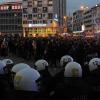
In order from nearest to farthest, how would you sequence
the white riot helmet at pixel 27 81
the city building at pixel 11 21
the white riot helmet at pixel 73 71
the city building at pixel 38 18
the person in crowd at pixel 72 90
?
the white riot helmet at pixel 27 81, the person in crowd at pixel 72 90, the white riot helmet at pixel 73 71, the city building at pixel 38 18, the city building at pixel 11 21

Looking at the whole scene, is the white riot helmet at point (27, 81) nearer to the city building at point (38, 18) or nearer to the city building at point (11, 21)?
the city building at point (38, 18)

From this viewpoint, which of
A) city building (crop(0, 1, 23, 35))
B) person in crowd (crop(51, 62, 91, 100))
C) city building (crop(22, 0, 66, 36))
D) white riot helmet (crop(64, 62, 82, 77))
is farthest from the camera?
city building (crop(0, 1, 23, 35))

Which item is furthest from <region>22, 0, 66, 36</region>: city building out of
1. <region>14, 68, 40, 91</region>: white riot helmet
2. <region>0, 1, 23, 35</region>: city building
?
<region>14, 68, 40, 91</region>: white riot helmet

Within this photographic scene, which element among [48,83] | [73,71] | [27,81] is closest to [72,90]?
[27,81]

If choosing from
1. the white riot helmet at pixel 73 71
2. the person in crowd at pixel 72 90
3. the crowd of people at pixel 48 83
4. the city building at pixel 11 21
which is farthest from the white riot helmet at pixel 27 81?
the city building at pixel 11 21

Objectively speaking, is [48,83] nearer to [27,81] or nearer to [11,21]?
[27,81]

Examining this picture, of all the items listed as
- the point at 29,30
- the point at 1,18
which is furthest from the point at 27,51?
the point at 1,18

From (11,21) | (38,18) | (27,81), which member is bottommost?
(27,81)

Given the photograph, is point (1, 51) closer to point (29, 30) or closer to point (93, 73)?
point (93, 73)

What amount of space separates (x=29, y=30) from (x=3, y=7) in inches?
1420

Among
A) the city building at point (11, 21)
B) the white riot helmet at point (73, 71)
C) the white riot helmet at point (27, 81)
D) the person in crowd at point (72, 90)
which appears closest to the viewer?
the white riot helmet at point (27, 81)

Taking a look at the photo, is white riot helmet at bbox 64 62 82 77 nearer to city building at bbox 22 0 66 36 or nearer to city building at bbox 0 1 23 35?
city building at bbox 22 0 66 36

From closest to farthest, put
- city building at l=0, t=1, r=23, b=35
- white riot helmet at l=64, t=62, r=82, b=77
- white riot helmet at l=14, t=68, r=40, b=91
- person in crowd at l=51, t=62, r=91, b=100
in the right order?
1. white riot helmet at l=14, t=68, r=40, b=91
2. person in crowd at l=51, t=62, r=91, b=100
3. white riot helmet at l=64, t=62, r=82, b=77
4. city building at l=0, t=1, r=23, b=35

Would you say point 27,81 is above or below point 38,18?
below
